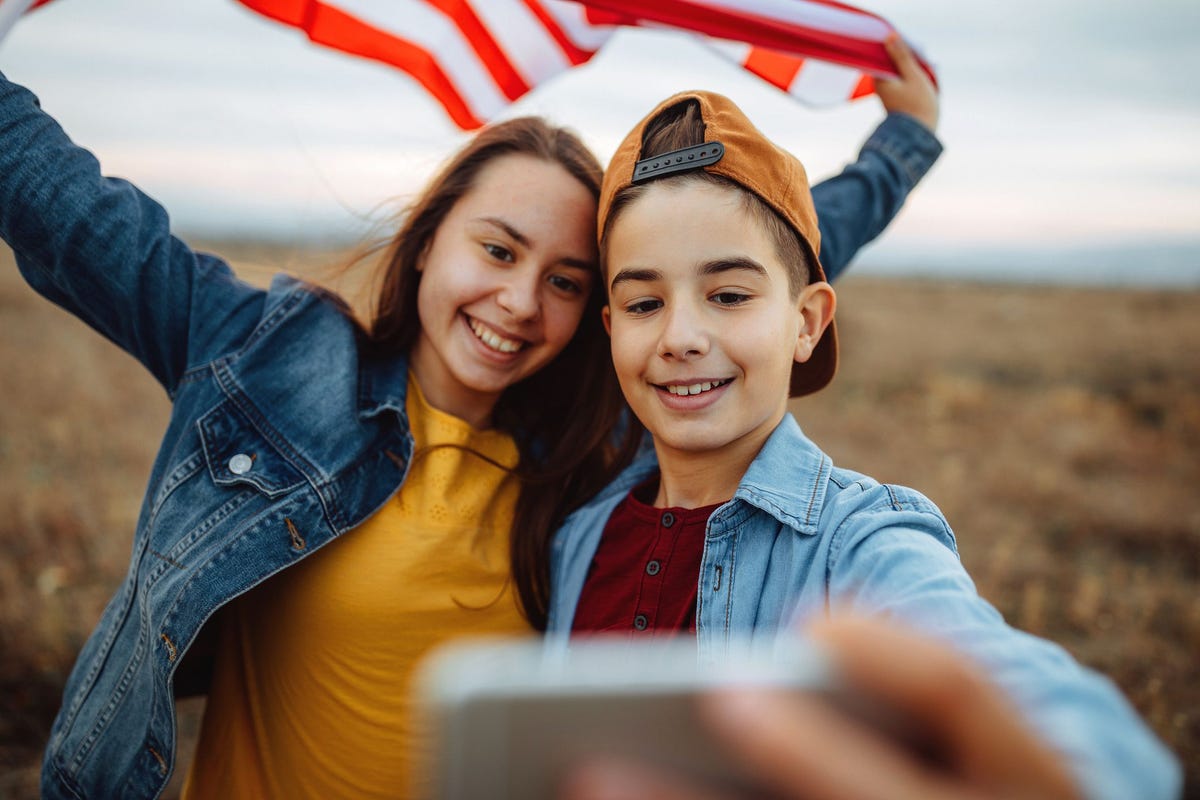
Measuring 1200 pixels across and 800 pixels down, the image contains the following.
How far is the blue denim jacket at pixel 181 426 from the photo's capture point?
6.65 ft

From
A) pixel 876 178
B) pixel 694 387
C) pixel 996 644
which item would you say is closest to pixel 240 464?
pixel 694 387

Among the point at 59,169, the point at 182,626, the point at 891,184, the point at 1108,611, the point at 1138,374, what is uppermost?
the point at 1138,374

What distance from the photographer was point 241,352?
2260mm

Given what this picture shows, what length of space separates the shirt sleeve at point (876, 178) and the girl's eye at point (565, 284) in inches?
38.7

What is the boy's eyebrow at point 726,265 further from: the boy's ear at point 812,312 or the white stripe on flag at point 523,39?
the white stripe on flag at point 523,39

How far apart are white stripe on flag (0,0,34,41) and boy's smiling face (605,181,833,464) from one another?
1583mm

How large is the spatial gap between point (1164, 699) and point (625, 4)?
13.8 feet

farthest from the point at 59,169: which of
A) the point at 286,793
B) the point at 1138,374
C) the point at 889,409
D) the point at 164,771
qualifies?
the point at 1138,374

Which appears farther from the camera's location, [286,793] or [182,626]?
[286,793]

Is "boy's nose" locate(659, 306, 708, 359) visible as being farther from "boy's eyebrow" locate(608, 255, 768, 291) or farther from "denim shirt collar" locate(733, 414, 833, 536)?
"denim shirt collar" locate(733, 414, 833, 536)

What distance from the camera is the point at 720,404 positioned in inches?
78.0

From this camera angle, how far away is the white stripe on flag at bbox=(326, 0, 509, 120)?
9.18ft

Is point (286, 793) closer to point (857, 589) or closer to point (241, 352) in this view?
point (241, 352)

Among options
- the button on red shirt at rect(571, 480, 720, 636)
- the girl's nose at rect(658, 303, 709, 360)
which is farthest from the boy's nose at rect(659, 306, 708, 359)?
the button on red shirt at rect(571, 480, 720, 636)
